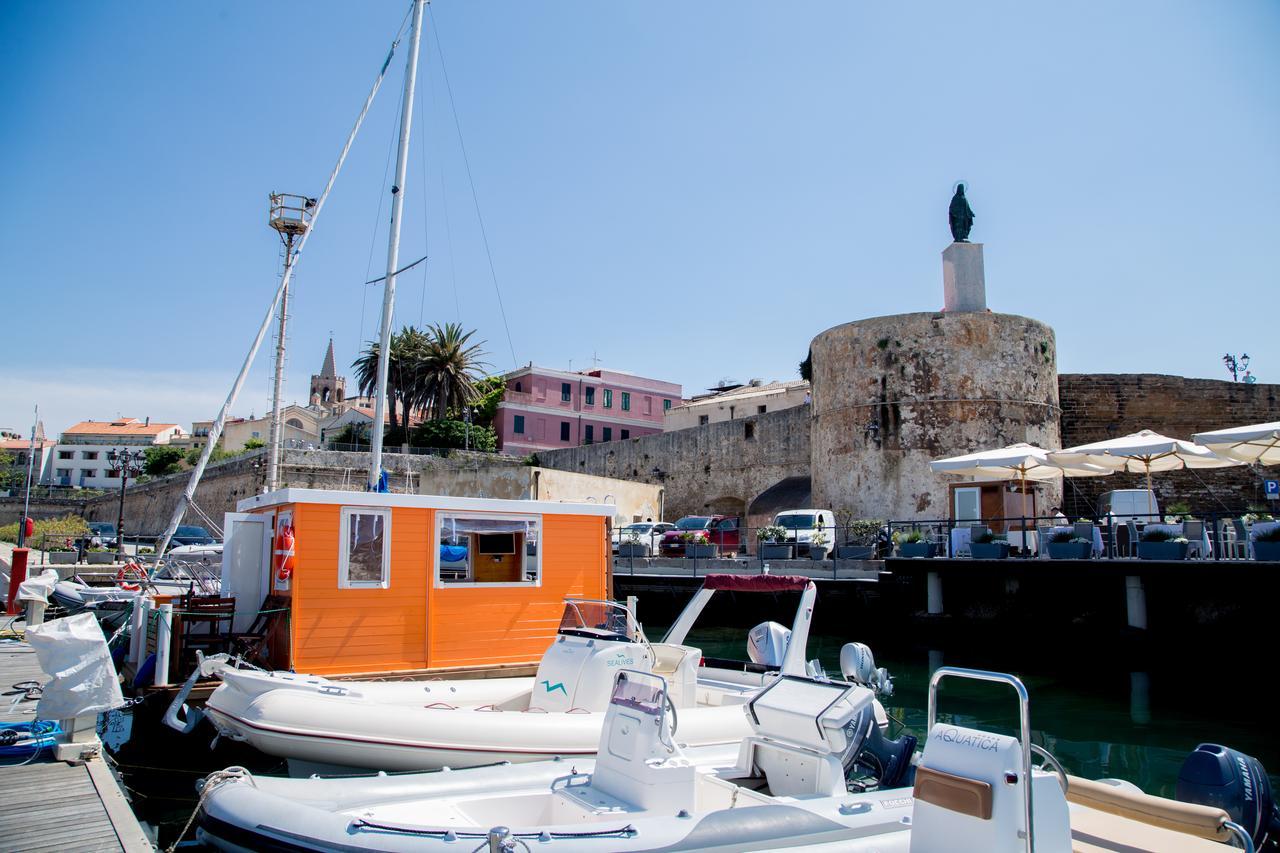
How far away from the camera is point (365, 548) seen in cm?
870

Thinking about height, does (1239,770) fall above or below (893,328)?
below

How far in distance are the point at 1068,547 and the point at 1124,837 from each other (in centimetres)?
1185

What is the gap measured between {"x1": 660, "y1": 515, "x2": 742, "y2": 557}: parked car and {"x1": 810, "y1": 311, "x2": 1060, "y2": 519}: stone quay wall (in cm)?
335

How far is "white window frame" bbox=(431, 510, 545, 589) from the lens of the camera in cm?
897

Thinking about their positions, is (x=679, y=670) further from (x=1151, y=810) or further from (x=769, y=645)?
(x=1151, y=810)

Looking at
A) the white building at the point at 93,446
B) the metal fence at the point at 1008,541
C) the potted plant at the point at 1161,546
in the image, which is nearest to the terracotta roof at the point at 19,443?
the white building at the point at 93,446

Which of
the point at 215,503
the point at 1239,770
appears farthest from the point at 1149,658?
the point at 215,503

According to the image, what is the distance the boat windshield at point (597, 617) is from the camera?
8953 mm

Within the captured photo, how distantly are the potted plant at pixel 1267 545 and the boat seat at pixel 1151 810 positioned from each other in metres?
9.83

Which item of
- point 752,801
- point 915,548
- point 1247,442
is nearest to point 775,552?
point 915,548

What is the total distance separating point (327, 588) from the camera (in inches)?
332

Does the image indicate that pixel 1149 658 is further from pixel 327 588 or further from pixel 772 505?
pixel 772 505

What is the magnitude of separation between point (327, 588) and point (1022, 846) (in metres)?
6.48

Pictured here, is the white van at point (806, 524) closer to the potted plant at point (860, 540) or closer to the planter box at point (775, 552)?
the potted plant at point (860, 540)
